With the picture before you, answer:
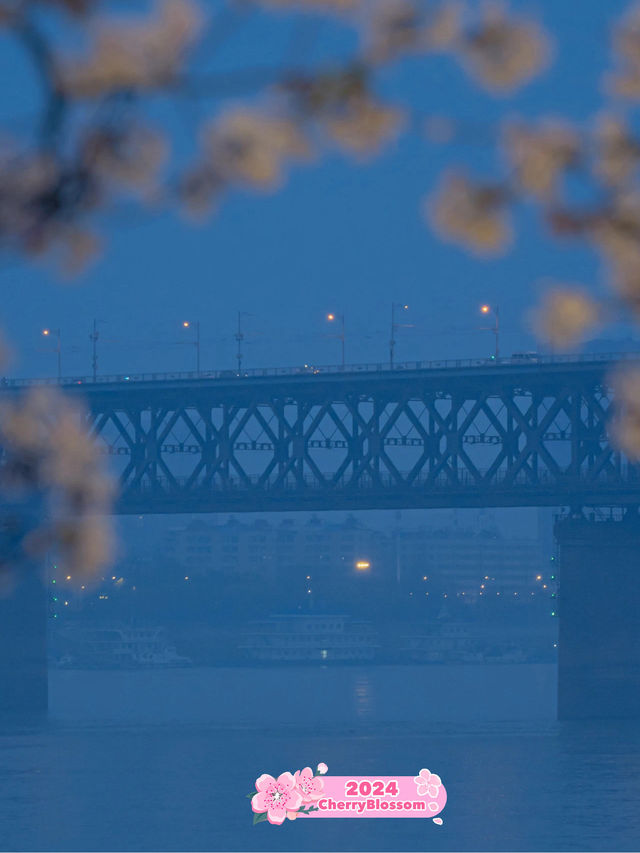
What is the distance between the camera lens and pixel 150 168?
736 cm

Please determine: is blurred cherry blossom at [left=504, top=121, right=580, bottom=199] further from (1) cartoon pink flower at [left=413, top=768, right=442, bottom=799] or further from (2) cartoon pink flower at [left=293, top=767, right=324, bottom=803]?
(2) cartoon pink flower at [left=293, top=767, right=324, bottom=803]

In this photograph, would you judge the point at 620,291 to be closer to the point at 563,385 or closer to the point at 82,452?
the point at 82,452

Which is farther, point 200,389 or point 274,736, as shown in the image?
point 200,389

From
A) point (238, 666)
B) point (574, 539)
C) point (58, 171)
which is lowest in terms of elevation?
point (238, 666)

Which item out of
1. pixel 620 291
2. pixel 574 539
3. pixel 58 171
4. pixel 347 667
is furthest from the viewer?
pixel 347 667

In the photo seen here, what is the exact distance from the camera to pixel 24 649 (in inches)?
3981

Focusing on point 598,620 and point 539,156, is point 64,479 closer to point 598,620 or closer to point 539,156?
point 539,156

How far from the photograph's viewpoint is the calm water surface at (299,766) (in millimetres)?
56750

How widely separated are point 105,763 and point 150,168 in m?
70.7

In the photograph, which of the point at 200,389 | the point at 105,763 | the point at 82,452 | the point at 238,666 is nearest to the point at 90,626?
the point at 238,666

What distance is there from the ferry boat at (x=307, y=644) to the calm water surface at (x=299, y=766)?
65226 mm

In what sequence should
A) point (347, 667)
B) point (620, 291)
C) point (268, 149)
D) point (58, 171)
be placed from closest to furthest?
point (58, 171) < point (268, 149) < point (620, 291) < point (347, 667)

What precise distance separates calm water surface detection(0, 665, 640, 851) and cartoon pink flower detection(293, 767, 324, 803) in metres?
1.41

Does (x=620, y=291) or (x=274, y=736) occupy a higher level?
(x=620, y=291)
